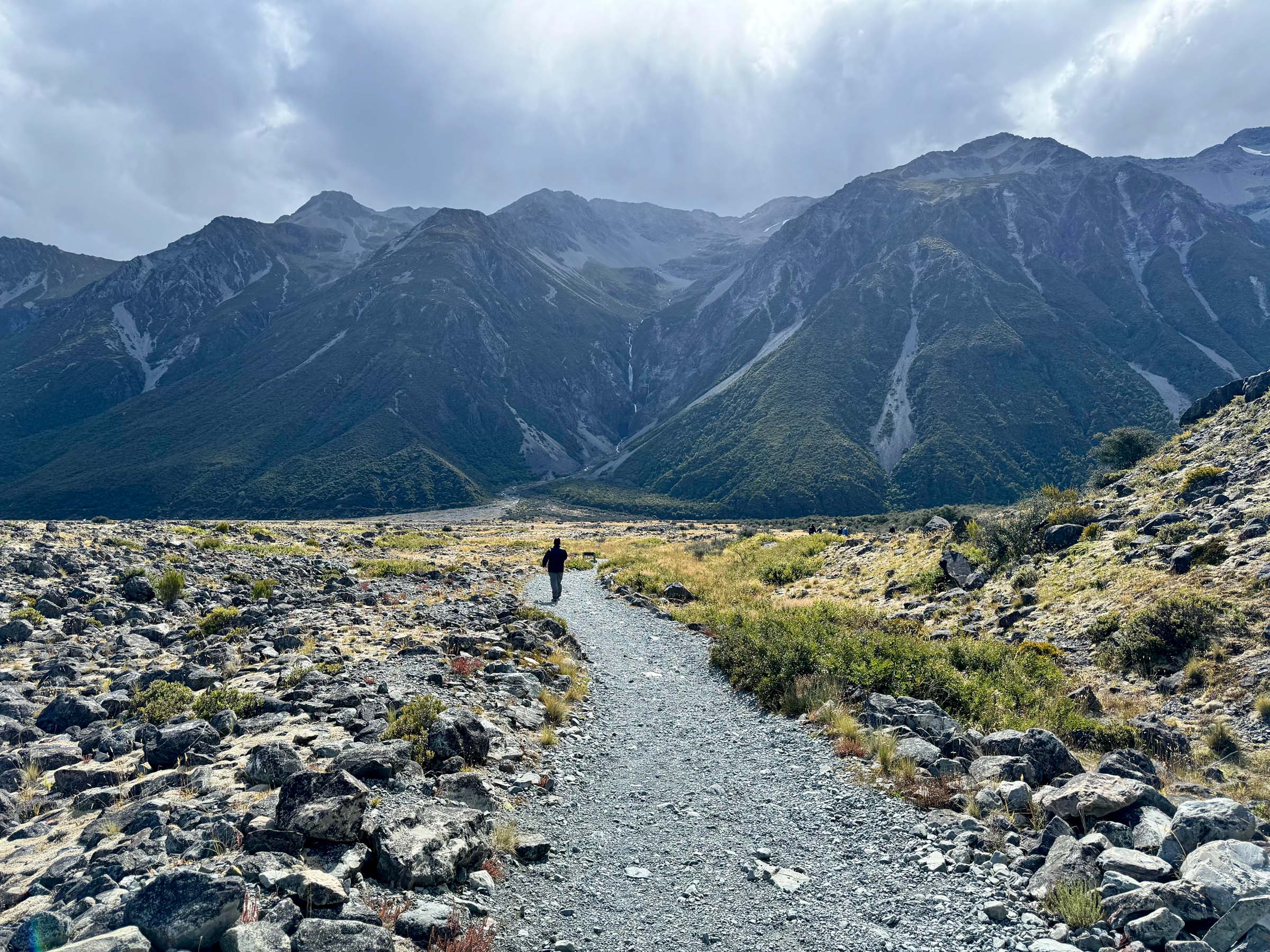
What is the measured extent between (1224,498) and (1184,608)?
6.74 m

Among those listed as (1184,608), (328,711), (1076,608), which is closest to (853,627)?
(1076,608)

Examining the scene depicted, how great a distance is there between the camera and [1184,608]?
538 inches

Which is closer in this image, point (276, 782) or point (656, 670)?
point (276, 782)

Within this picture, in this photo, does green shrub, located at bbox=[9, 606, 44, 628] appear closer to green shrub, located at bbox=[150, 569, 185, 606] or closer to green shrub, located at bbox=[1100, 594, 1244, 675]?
green shrub, located at bbox=[150, 569, 185, 606]

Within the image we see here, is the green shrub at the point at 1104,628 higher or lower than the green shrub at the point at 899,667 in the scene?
higher

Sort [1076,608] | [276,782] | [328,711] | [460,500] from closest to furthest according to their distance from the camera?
[276,782]
[328,711]
[1076,608]
[460,500]

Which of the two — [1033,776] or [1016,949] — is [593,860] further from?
[1033,776]

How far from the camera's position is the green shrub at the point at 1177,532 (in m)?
16.9

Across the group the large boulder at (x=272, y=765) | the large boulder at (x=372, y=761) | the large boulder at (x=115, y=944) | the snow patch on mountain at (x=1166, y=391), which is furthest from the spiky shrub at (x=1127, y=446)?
the snow patch on mountain at (x=1166, y=391)

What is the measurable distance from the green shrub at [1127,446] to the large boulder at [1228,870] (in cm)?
3745

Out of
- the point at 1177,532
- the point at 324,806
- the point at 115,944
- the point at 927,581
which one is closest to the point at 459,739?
the point at 324,806

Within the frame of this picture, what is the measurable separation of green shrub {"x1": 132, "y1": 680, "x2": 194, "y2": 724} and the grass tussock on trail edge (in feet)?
38.2

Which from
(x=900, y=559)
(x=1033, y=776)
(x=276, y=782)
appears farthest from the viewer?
(x=900, y=559)

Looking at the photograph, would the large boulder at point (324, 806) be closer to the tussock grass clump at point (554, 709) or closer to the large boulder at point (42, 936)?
the large boulder at point (42, 936)
